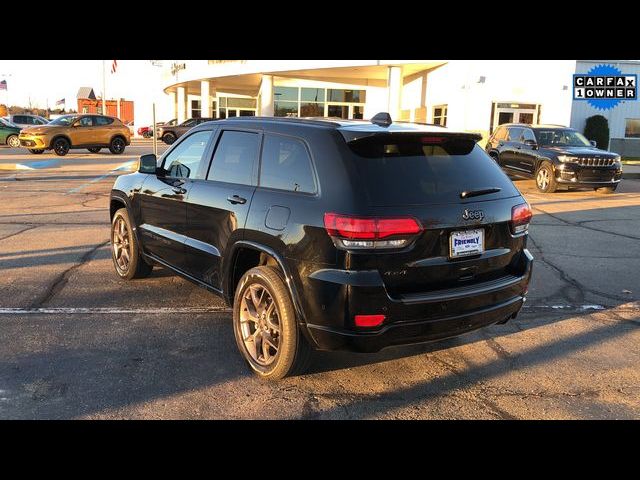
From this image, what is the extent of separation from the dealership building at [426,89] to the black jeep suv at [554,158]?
30.1 ft

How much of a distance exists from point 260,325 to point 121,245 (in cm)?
288

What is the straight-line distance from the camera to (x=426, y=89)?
101 feet

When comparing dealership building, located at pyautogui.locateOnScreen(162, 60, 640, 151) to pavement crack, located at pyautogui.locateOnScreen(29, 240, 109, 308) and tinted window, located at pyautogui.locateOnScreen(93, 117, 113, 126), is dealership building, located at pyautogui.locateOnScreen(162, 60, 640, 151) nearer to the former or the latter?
tinted window, located at pyautogui.locateOnScreen(93, 117, 113, 126)

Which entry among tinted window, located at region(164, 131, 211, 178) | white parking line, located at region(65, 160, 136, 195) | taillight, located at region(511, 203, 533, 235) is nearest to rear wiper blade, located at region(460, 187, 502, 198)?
taillight, located at region(511, 203, 533, 235)

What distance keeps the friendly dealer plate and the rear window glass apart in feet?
0.75

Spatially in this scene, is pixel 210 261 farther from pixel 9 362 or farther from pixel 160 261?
pixel 9 362

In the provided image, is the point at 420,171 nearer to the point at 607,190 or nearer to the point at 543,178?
the point at 543,178

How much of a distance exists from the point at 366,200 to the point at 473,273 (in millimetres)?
939

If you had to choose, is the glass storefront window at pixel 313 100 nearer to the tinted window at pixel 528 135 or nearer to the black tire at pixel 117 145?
the black tire at pixel 117 145

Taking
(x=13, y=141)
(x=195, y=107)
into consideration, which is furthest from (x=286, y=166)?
(x=195, y=107)

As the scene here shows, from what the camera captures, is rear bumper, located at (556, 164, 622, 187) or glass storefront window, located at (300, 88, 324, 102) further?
glass storefront window, located at (300, 88, 324, 102)

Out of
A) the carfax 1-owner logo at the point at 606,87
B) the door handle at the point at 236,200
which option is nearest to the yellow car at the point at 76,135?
the carfax 1-owner logo at the point at 606,87

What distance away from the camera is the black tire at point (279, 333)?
362 cm

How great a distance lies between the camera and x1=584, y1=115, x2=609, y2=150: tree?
86.9 ft
